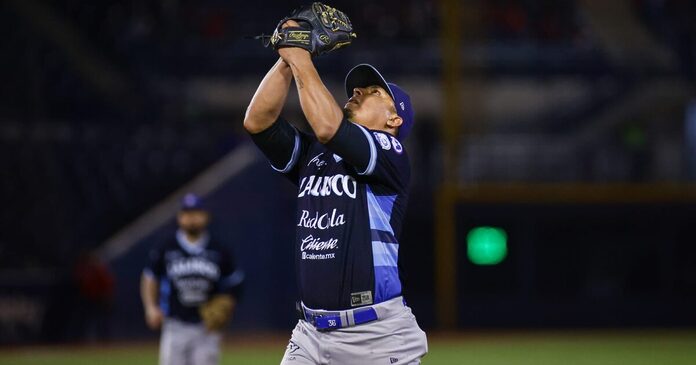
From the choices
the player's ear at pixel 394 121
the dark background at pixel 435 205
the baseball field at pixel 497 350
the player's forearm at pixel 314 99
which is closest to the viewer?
the player's forearm at pixel 314 99

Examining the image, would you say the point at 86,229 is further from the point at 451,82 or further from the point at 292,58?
the point at 292,58

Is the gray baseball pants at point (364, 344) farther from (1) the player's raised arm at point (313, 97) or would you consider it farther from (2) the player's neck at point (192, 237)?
(2) the player's neck at point (192, 237)

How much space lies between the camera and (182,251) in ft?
31.4

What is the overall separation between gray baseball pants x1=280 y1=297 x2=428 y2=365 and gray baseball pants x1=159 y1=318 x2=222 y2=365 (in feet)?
15.0

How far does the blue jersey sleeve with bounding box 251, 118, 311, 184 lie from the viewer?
4.91m

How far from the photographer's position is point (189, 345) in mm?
9242

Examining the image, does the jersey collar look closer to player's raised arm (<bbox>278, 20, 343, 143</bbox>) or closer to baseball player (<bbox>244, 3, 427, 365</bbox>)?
baseball player (<bbox>244, 3, 427, 365</bbox>)

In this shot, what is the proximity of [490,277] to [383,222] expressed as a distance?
14704mm

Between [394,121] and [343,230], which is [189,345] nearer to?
[394,121]

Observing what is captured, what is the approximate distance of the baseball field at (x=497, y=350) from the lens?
14.2 metres

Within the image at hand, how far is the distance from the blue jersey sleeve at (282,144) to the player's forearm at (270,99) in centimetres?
5

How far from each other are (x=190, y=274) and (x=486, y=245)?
10400 mm

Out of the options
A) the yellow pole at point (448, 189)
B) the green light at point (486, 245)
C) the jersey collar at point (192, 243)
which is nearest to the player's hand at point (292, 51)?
the jersey collar at point (192, 243)

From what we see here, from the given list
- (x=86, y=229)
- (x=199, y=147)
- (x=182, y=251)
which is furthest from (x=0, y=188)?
(x=182, y=251)
